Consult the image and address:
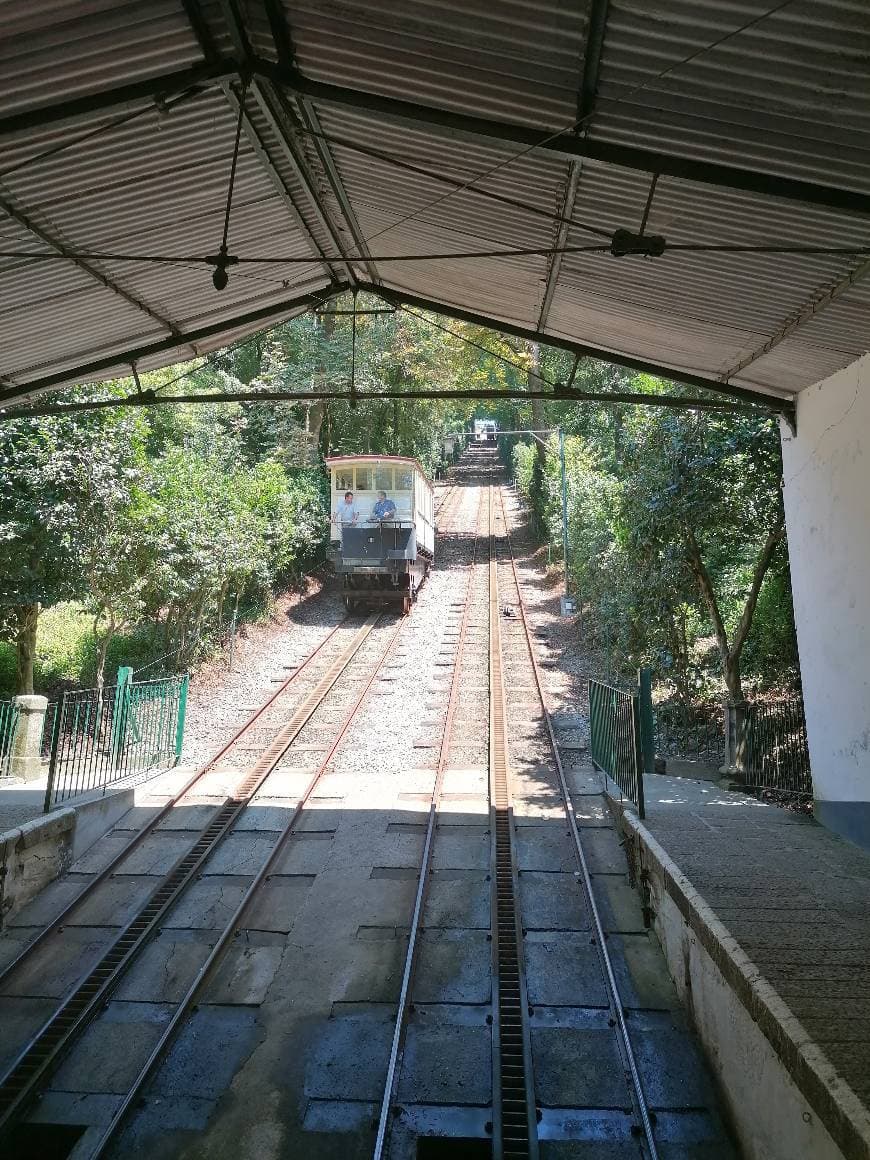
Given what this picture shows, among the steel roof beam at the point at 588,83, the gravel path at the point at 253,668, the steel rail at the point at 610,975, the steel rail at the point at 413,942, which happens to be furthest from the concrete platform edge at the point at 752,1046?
the gravel path at the point at 253,668

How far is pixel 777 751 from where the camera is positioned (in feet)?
31.7

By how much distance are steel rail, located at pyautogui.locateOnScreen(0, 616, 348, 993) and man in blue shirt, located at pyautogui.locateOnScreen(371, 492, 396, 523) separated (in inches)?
271

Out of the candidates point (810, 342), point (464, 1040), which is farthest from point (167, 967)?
point (810, 342)

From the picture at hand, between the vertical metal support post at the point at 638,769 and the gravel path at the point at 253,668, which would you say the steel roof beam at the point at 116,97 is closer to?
the vertical metal support post at the point at 638,769

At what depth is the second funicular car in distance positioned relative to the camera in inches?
776

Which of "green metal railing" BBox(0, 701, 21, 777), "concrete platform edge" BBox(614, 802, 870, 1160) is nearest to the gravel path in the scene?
"green metal railing" BBox(0, 701, 21, 777)

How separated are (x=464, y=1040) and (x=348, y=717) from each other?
307 inches

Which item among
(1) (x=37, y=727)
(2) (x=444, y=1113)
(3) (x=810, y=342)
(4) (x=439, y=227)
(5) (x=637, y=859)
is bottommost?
(2) (x=444, y=1113)

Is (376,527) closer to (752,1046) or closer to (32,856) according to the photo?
(32,856)

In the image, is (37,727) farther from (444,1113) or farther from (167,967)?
(444,1113)

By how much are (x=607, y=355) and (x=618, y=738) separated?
4152 millimetres

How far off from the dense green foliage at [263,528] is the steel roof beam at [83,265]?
79cm

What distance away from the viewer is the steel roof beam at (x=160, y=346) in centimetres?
816

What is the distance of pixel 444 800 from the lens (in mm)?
9289
